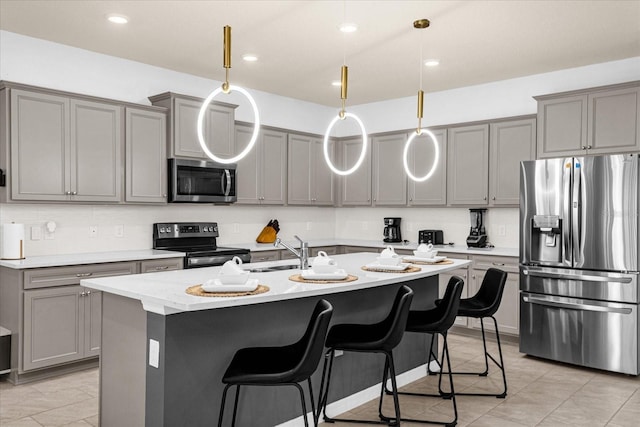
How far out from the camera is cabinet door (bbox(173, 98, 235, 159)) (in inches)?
197

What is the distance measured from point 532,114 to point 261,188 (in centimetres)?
306

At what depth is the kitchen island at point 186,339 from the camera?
2.37 metres

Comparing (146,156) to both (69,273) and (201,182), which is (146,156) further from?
(69,273)

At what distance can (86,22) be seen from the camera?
399 centimetres

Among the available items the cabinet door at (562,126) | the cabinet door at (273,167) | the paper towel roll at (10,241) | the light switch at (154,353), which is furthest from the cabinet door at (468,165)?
the paper towel roll at (10,241)

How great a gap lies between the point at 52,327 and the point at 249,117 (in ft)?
10.8

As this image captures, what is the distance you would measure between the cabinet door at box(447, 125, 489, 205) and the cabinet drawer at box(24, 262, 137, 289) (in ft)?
11.6

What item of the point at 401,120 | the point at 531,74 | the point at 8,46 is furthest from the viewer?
the point at 401,120

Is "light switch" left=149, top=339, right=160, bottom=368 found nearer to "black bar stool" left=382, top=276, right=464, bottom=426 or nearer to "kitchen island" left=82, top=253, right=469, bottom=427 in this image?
"kitchen island" left=82, top=253, right=469, bottom=427

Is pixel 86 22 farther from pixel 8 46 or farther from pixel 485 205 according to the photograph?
pixel 485 205

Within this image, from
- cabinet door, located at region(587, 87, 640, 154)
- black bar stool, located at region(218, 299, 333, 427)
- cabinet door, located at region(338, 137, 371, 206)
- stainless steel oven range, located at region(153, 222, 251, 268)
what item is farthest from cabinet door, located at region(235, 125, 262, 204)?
black bar stool, located at region(218, 299, 333, 427)

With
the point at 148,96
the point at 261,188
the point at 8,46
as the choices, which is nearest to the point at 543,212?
the point at 261,188

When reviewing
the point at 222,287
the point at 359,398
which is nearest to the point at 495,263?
the point at 359,398

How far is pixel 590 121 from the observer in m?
4.59
